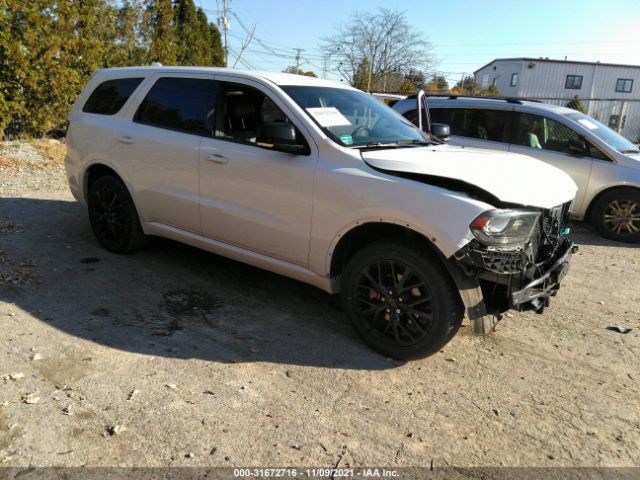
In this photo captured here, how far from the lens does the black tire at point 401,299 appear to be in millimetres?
3252

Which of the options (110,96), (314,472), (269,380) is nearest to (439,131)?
(269,380)

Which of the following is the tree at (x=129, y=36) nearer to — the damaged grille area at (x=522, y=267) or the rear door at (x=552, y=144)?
the rear door at (x=552, y=144)

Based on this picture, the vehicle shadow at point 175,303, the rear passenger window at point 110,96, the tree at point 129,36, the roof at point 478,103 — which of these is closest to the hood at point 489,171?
the vehicle shadow at point 175,303

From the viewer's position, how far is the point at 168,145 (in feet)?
14.9

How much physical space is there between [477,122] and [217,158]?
5.18 meters

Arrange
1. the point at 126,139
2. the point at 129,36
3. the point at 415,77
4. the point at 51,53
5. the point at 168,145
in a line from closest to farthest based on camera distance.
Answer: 1. the point at 168,145
2. the point at 126,139
3. the point at 51,53
4. the point at 129,36
5. the point at 415,77

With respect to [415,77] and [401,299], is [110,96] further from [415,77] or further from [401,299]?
[415,77]

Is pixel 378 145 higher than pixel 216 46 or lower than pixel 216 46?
lower

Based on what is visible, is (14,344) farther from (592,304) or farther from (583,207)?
(583,207)

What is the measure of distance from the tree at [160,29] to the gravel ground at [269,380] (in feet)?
37.9

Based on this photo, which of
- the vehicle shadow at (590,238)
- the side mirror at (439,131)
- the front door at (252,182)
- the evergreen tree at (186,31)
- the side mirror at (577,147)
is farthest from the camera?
the evergreen tree at (186,31)

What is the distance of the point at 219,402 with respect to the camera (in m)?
2.99

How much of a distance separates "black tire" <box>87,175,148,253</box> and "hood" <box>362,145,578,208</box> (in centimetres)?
268

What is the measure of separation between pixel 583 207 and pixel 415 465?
6045 millimetres
